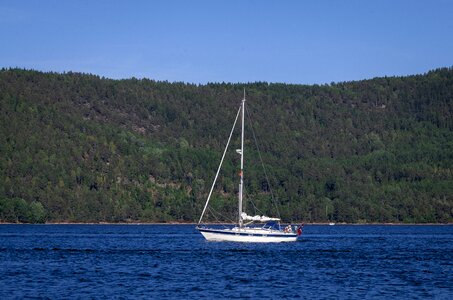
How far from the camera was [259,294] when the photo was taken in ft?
224

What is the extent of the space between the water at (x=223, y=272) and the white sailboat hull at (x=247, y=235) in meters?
1.05

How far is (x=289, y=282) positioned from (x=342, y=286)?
4.52 meters

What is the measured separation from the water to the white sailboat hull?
105cm

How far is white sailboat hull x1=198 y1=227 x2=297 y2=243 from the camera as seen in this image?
119 metres

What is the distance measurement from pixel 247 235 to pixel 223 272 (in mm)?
35042

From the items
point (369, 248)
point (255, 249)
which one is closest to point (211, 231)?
point (255, 249)

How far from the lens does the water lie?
6944cm

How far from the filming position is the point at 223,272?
8400cm

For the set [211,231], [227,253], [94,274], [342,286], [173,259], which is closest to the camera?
[342,286]

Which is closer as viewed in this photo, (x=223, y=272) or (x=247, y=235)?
(x=223, y=272)

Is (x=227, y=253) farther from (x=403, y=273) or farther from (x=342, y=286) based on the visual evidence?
(x=342, y=286)

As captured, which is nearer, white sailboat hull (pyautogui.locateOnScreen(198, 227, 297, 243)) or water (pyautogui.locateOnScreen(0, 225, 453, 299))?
water (pyautogui.locateOnScreen(0, 225, 453, 299))

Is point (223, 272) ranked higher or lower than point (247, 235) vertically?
lower

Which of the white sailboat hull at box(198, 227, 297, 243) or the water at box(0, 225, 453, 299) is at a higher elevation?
the white sailboat hull at box(198, 227, 297, 243)
